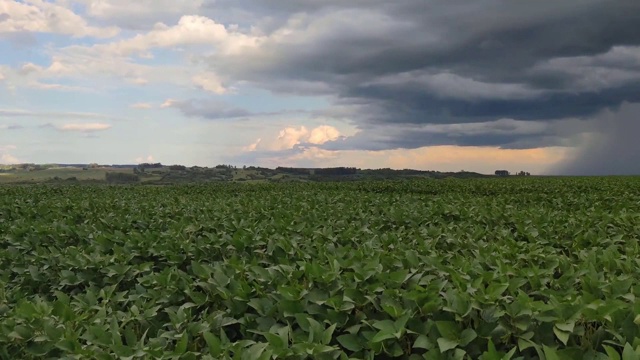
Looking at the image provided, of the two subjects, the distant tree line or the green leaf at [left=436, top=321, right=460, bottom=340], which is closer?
the green leaf at [left=436, top=321, right=460, bottom=340]

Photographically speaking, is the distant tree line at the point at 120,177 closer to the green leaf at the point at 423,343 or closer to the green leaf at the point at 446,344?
the green leaf at the point at 423,343

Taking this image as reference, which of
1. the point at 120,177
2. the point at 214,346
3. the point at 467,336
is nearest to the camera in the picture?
the point at 467,336

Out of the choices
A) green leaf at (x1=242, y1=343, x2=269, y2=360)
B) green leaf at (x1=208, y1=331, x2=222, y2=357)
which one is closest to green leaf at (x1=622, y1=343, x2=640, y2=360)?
green leaf at (x1=242, y1=343, x2=269, y2=360)

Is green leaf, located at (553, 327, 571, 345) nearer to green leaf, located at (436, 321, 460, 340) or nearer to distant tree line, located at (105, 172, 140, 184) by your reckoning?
green leaf, located at (436, 321, 460, 340)

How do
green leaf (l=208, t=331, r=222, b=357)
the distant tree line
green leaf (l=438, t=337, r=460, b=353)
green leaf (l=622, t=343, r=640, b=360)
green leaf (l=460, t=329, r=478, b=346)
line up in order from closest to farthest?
green leaf (l=622, t=343, r=640, b=360)
green leaf (l=438, t=337, r=460, b=353)
green leaf (l=460, t=329, r=478, b=346)
green leaf (l=208, t=331, r=222, b=357)
the distant tree line

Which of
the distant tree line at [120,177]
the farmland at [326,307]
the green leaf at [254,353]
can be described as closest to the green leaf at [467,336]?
the farmland at [326,307]

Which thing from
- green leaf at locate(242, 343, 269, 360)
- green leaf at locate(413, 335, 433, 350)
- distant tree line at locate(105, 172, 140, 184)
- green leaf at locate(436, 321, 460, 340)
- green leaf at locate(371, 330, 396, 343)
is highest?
green leaf at locate(436, 321, 460, 340)

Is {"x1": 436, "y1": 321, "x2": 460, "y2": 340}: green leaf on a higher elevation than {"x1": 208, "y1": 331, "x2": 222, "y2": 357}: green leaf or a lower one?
higher

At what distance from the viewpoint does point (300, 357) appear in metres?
3.14

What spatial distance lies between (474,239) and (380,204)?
611cm

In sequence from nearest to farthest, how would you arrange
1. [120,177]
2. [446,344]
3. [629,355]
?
1. [629,355]
2. [446,344]
3. [120,177]

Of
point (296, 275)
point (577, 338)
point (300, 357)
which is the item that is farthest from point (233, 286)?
point (577, 338)

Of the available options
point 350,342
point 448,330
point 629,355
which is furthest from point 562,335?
point 350,342

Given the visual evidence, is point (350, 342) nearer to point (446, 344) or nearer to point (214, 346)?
point (446, 344)
